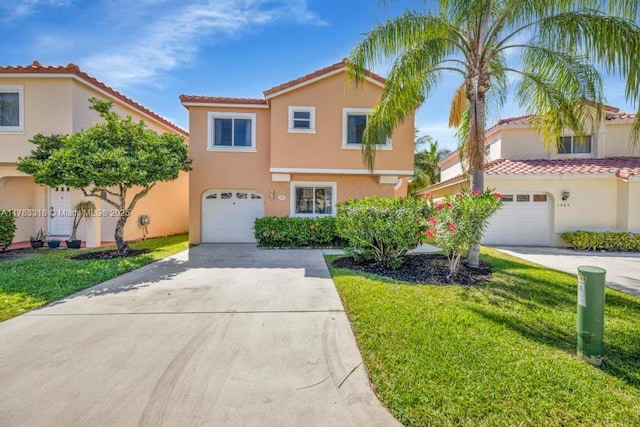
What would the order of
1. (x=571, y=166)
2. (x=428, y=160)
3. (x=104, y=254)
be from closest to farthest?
(x=104, y=254)
(x=571, y=166)
(x=428, y=160)

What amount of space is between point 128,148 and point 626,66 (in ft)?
46.7

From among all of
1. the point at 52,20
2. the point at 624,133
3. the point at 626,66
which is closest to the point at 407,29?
the point at 626,66

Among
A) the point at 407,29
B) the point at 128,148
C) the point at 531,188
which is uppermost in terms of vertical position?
the point at 407,29

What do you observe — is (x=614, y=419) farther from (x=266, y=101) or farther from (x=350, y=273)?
(x=266, y=101)

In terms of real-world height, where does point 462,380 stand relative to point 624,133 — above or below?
below

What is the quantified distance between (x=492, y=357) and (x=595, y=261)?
416 inches

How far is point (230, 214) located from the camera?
14.5 metres

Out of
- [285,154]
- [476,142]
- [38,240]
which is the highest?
[285,154]

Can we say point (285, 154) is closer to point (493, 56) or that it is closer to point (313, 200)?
point (313, 200)

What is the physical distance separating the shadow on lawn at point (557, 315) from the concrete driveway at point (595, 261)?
1206 mm

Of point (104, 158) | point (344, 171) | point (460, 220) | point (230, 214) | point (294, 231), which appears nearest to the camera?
point (460, 220)

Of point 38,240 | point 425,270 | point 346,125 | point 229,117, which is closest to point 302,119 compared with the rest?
point 346,125

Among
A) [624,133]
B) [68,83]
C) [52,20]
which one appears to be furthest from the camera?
[624,133]

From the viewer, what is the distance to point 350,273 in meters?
8.10
